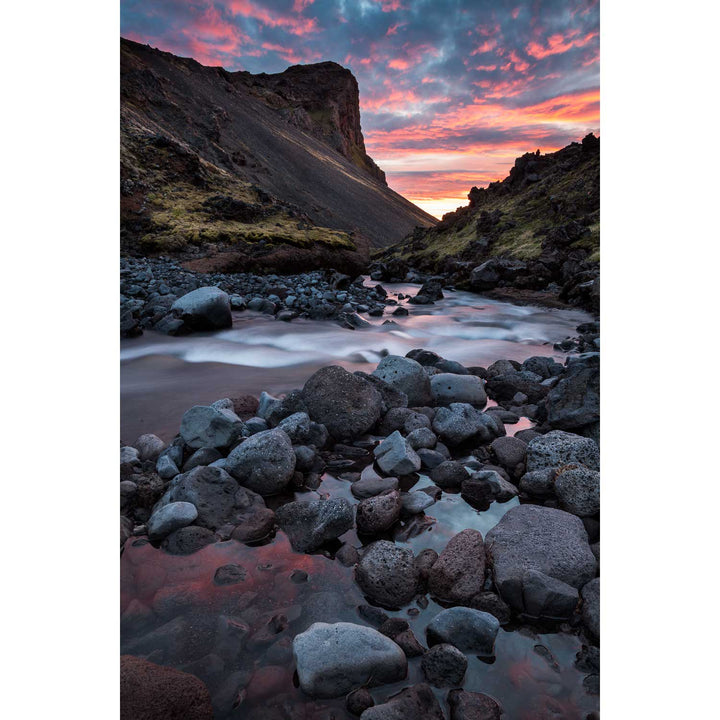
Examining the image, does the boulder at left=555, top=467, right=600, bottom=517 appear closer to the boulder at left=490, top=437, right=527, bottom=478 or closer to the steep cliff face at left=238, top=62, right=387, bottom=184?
the boulder at left=490, top=437, right=527, bottom=478

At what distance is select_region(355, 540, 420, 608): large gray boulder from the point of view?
1936 millimetres

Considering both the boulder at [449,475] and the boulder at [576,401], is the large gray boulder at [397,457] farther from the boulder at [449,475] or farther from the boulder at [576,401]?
the boulder at [576,401]

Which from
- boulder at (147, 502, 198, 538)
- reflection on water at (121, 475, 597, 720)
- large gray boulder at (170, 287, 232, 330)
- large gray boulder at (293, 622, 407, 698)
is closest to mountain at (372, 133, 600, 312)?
large gray boulder at (170, 287, 232, 330)

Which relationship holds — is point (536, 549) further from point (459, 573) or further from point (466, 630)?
point (466, 630)

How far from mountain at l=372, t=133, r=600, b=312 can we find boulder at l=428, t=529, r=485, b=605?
1049 cm

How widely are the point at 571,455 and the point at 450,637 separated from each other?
164cm

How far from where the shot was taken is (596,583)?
1914mm

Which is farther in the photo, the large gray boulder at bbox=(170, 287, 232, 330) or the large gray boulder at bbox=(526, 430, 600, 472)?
the large gray boulder at bbox=(170, 287, 232, 330)

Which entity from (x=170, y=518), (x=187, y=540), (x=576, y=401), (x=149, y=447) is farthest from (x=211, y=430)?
(x=576, y=401)

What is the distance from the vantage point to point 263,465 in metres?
2.70

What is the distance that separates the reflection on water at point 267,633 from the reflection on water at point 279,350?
1.74 meters

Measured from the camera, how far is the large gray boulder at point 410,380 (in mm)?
4129

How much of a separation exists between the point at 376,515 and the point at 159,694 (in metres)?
1.27

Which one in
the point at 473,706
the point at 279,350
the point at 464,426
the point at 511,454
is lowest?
the point at 473,706
